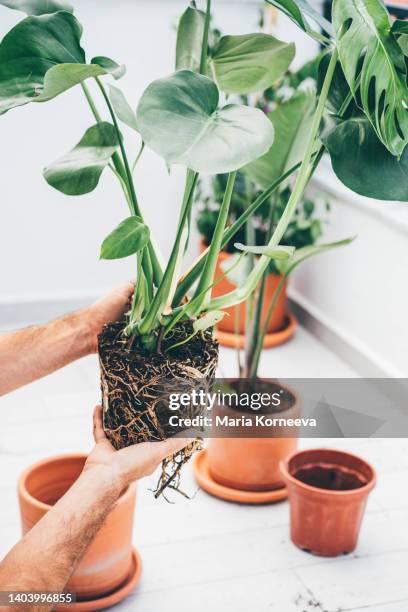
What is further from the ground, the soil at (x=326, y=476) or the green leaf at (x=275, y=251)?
the green leaf at (x=275, y=251)

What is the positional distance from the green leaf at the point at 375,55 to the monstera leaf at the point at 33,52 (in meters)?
0.28

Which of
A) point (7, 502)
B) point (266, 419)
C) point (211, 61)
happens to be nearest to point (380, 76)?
point (211, 61)

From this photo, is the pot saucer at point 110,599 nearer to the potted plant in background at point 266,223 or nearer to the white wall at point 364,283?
the potted plant in background at point 266,223

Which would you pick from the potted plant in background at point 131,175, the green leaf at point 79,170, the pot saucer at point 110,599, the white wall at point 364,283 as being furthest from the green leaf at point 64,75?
the white wall at point 364,283

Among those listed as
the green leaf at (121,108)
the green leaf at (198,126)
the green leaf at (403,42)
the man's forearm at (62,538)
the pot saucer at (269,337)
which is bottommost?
the pot saucer at (269,337)

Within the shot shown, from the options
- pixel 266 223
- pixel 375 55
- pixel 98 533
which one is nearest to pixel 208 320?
pixel 375 55

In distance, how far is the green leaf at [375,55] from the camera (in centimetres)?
85

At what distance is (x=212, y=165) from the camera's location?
775 millimetres

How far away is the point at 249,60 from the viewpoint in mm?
1106

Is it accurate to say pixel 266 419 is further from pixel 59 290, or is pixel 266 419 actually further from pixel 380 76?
pixel 59 290

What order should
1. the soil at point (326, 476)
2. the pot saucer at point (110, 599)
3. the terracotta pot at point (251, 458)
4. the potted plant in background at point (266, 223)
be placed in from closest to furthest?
the pot saucer at point (110, 599) → the soil at point (326, 476) → the terracotta pot at point (251, 458) → the potted plant in background at point (266, 223)

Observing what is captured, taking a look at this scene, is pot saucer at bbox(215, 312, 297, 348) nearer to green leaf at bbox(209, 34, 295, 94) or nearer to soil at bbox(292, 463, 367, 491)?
soil at bbox(292, 463, 367, 491)

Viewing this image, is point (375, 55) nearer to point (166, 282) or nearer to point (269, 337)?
point (166, 282)

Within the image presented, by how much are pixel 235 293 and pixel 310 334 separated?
1.70m
